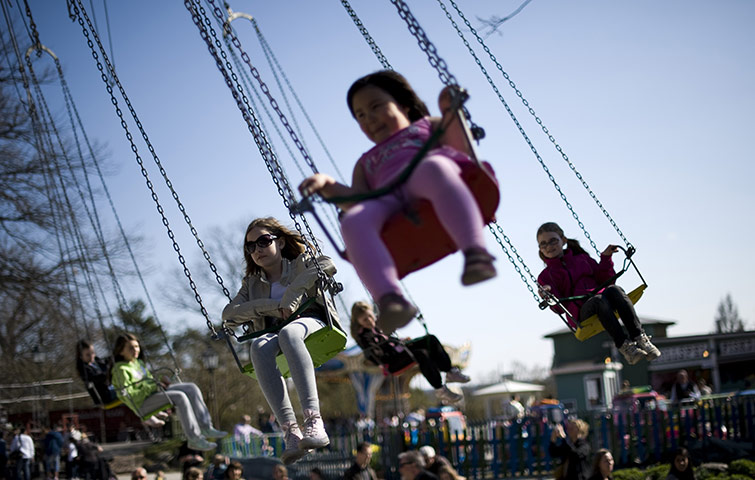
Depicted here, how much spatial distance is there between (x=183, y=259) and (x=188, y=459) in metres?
5.28

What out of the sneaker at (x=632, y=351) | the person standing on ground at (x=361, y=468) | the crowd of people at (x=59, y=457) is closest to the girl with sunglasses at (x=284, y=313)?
the sneaker at (x=632, y=351)

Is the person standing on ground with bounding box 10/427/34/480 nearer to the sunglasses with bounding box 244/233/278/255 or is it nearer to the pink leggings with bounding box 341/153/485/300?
the sunglasses with bounding box 244/233/278/255

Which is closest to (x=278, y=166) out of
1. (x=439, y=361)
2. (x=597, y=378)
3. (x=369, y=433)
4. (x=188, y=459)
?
(x=439, y=361)

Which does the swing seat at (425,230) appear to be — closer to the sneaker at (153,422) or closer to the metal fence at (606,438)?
the sneaker at (153,422)

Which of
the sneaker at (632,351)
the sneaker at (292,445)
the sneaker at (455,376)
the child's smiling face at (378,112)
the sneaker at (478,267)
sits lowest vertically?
the sneaker at (292,445)

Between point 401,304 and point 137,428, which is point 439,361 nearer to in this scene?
point 401,304

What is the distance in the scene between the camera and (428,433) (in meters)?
14.8

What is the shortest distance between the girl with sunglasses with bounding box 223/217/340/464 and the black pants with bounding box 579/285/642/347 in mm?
1848

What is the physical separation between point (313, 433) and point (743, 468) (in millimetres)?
8543

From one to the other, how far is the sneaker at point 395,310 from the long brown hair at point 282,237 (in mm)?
2056

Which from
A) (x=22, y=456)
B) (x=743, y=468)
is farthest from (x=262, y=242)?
(x=22, y=456)

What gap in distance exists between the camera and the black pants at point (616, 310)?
17.7 ft

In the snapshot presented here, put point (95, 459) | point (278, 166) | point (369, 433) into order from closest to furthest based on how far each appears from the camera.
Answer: point (278, 166), point (95, 459), point (369, 433)

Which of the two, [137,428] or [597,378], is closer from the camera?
[137,428]
